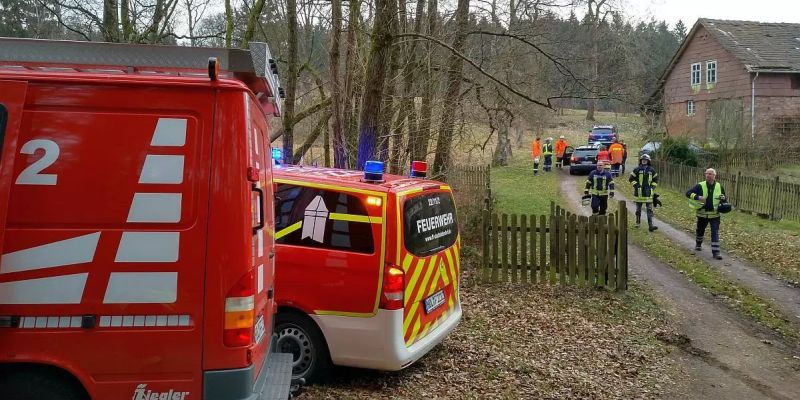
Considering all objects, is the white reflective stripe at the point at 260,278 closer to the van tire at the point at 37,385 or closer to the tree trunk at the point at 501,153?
the van tire at the point at 37,385

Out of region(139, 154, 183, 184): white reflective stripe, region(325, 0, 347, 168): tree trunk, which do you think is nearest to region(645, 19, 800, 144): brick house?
region(325, 0, 347, 168): tree trunk

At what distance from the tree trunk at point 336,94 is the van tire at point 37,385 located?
7.84 meters

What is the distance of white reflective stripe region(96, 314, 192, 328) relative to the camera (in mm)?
3160

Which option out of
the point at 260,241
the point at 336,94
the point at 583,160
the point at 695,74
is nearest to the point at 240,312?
the point at 260,241

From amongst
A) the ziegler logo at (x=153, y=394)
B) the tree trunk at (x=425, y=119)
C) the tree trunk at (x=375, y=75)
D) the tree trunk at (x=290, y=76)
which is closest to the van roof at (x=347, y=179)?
the ziegler logo at (x=153, y=394)

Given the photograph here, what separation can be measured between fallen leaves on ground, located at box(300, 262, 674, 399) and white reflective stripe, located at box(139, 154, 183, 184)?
256 cm

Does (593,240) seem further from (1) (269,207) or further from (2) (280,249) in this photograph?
(1) (269,207)

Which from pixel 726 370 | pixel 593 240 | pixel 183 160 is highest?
pixel 183 160

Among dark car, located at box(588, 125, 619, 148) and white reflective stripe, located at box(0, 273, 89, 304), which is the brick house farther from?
white reflective stripe, located at box(0, 273, 89, 304)

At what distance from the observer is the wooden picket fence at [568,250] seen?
9.24 m

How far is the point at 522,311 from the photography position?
8.38 metres

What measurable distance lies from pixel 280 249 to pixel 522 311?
4294mm

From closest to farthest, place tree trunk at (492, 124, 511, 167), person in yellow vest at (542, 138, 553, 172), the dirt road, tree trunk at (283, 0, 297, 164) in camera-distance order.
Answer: the dirt road, tree trunk at (283, 0, 297, 164), person in yellow vest at (542, 138, 553, 172), tree trunk at (492, 124, 511, 167)

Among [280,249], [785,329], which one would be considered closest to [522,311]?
[785,329]
